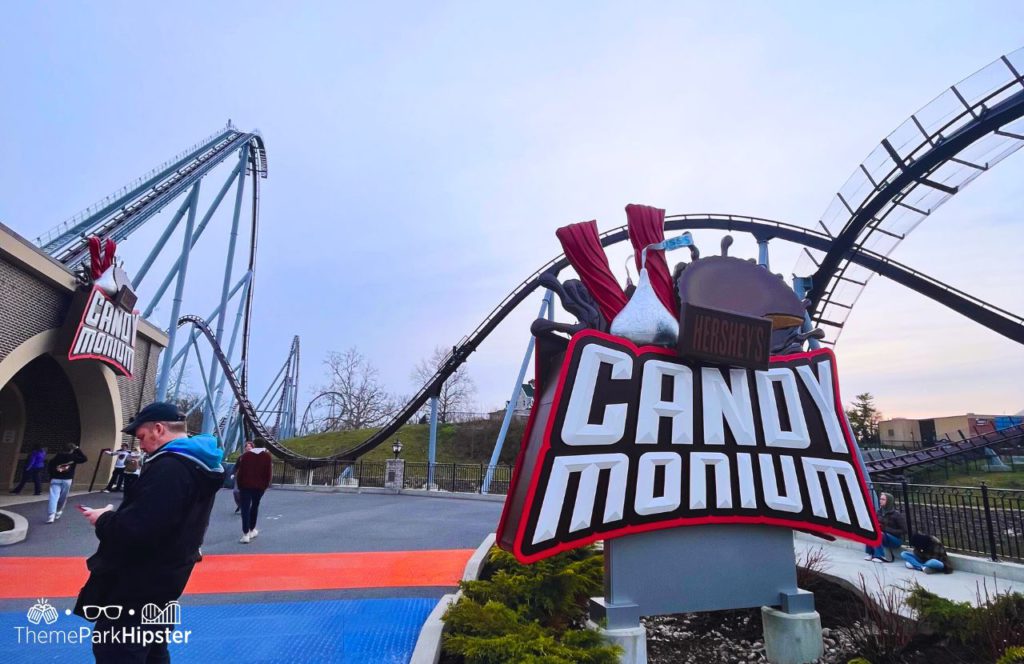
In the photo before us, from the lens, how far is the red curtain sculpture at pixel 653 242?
18.4 feet

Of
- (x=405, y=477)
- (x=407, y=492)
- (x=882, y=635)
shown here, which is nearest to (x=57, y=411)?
(x=407, y=492)

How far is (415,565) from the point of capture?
7.18 m

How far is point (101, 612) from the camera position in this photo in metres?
2.42

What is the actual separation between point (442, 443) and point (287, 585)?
111 feet

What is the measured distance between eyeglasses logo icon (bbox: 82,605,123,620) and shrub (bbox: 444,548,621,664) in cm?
220

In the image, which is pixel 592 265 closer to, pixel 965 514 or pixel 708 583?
pixel 708 583

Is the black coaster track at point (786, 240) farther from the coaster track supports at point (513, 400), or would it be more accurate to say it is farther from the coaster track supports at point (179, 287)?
the coaster track supports at point (179, 287)

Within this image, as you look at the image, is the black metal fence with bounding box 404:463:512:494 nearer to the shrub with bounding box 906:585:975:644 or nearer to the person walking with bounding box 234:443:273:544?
the person walking with bounding box 234:443:273:544

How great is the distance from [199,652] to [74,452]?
8.42 meters

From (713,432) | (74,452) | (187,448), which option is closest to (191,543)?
(187,448)

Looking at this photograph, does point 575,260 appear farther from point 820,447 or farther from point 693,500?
point 820,447

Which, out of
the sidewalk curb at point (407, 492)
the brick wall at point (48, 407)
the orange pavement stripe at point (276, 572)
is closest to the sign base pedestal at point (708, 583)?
the orange pavement stripe at point (276, 572)

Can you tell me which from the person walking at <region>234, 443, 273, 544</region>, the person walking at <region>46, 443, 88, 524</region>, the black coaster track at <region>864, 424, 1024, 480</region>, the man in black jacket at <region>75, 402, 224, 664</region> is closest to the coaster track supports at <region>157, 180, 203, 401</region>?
the person walking at <region>46, 443, 88, 524</region>

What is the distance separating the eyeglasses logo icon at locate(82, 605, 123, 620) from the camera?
2395mm
